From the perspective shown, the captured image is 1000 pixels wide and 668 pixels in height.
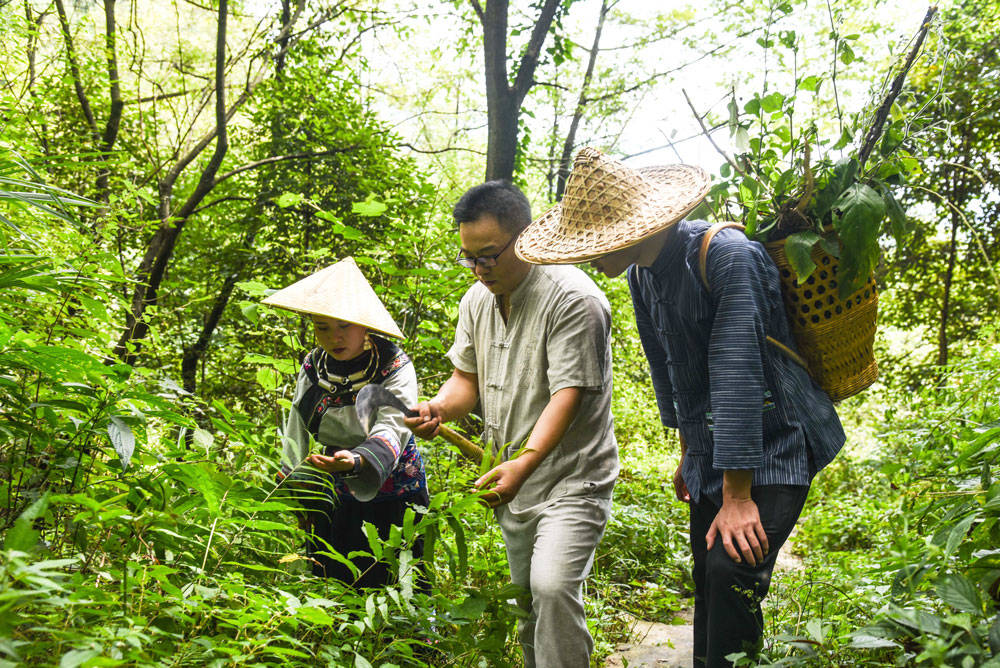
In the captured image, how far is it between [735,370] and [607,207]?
2.37 ft

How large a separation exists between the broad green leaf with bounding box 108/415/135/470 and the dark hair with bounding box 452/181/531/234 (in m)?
1.47

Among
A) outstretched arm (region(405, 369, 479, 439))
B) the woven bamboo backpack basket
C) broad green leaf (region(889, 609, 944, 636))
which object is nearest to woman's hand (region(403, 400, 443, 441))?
outstretched arm (region(405, 369, 479, 439))

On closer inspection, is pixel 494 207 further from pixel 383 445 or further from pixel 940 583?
pixel 940 583

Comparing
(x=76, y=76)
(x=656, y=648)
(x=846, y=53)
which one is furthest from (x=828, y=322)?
(x=76, y=76)

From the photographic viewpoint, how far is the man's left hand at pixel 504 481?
222 centimetres

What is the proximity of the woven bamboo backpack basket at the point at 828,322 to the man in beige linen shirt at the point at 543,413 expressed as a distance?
1.97ft

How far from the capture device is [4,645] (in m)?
0.95

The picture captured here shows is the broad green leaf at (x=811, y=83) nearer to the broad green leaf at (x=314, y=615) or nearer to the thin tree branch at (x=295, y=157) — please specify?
the broad green leaf at (x=314, y=615)

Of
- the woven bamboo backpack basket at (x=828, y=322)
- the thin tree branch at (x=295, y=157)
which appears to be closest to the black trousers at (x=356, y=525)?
the woven bamboo backpack basket at (x=828, y=322)

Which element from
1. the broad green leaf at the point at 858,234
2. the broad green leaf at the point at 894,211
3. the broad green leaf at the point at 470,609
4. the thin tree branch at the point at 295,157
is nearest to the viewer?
the broad green leaf at the point at 470,609

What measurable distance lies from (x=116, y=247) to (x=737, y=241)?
5.15 meters

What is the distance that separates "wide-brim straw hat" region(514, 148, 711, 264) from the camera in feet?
7.25

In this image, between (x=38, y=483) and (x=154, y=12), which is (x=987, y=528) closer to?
(x=38, y=483)

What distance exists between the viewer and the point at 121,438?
158 cm
